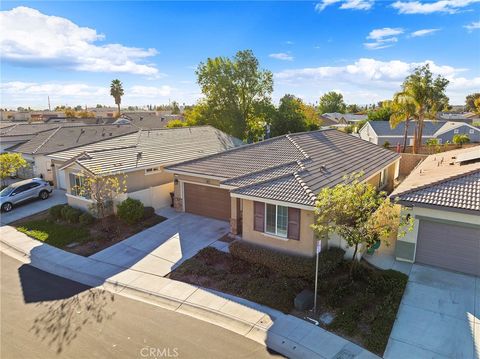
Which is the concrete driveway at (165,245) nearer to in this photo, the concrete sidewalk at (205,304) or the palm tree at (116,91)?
the concrete sidewalk at (205,304)

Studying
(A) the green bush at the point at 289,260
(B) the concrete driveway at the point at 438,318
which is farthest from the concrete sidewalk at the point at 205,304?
(A) the green bush at the point at 289,260

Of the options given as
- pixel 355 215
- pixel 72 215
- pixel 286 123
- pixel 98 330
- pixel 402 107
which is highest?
pixel 402 107

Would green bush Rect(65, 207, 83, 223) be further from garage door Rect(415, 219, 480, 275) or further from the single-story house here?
the single-story house

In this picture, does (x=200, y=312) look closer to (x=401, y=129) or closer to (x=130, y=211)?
(x=130, y=211)

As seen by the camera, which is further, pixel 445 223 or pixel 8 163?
pixel 8 163

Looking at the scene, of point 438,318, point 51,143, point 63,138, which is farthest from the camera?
point 63,138

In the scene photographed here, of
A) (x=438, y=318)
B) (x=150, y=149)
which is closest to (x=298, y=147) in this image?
(x=150, y=149)
